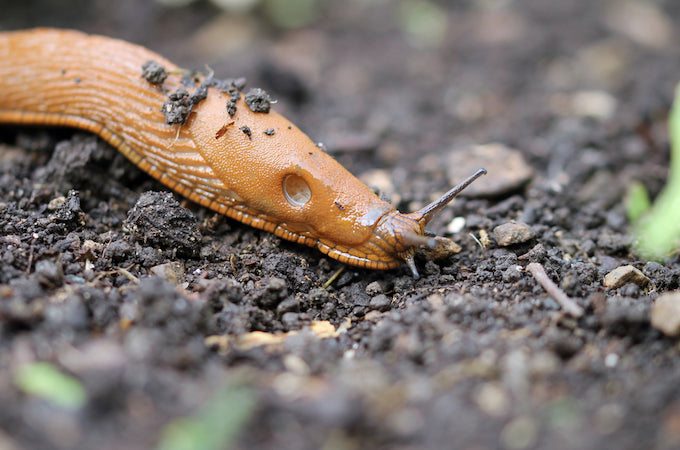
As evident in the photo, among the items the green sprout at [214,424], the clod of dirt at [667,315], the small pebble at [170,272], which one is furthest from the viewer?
the small pebble at [170,272]

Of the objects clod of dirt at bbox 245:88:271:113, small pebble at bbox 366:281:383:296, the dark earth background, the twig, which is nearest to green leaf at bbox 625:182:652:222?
the dark earth background

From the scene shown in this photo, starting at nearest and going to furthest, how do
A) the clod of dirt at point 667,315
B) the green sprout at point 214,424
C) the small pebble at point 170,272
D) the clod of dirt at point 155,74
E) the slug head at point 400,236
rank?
1. the green sprout at point 214,424
2. the clod of dirt at point 667,315
3. the small pebble at point 170,272
4. the slug head at point 400,236
5. the clod of dirt at point 155,74

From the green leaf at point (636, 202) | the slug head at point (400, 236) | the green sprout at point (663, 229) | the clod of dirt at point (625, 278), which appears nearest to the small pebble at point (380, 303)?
the slug head at point (400, 236)

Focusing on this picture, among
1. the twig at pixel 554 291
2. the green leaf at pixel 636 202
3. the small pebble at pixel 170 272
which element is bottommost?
the twig at pixel 554 291

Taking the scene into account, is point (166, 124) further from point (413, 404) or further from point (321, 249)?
point (413, 404)

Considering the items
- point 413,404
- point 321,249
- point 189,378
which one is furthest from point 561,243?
point 189,378

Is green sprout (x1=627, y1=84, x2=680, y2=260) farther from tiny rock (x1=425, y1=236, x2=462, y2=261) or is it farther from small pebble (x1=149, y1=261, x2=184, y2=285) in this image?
small pebble (x1=149, y1=261, x2=184, y2=285)

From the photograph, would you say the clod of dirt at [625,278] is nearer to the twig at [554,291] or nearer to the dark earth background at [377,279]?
the dark earth background at [377,279]
